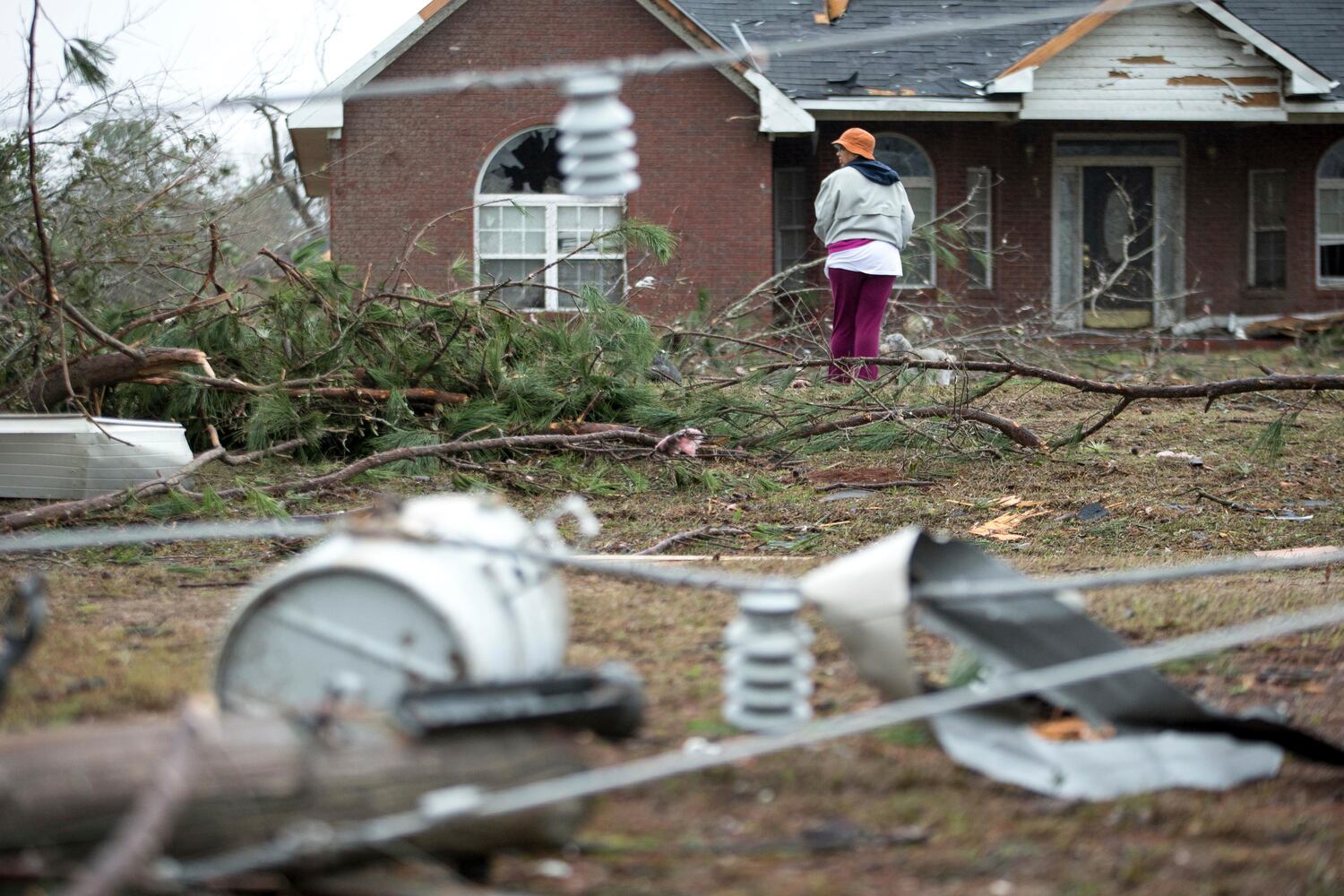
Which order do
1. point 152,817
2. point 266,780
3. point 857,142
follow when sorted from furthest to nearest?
point 857,142, point 266,780, point 152,817

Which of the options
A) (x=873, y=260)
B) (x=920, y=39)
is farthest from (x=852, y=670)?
(x=920, y=39)

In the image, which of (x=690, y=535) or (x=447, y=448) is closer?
(x=690, y=535)

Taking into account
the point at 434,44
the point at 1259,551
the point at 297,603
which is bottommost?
the point at 1259,551

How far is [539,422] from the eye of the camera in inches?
278

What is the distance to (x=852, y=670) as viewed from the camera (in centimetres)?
347

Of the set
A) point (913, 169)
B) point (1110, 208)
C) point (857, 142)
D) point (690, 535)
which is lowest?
point (690, 535)

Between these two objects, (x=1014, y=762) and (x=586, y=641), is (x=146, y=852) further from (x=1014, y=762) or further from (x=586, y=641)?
(x=586, y=641)

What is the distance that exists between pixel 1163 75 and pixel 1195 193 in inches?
82.6

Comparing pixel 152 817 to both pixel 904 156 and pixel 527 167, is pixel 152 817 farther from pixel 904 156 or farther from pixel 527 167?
pixel 904 156

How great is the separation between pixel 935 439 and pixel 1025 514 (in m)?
1.04

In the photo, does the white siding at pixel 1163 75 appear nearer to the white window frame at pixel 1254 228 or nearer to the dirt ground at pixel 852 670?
the white window frame at pixel 1254 228

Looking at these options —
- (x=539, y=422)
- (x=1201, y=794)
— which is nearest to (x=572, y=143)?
(x=1201, y=794)

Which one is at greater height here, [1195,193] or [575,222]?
[1195,193]

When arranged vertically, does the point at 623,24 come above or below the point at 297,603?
above
